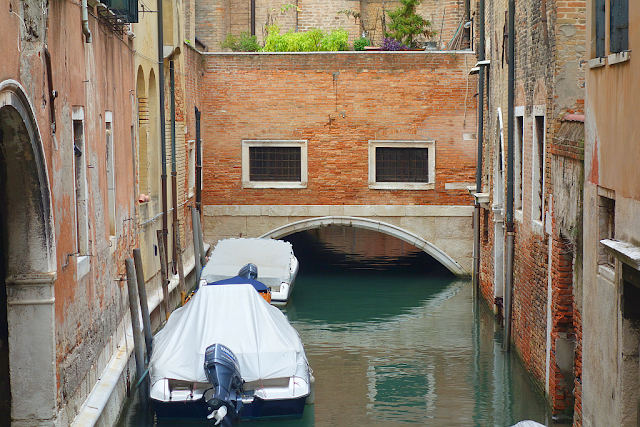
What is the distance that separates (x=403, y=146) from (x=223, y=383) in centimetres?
979

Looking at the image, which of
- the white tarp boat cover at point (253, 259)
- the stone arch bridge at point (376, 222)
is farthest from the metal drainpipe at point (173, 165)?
the stone arch bridge at point (376, 222)

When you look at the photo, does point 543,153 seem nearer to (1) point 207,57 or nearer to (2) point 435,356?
(2) point 435,356

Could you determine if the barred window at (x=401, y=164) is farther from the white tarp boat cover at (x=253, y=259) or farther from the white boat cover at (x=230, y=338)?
the white boat cover at (x=230, y=338)

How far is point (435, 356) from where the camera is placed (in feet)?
38.2

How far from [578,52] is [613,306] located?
3.46 meters

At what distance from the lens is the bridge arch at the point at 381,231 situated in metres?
16.9

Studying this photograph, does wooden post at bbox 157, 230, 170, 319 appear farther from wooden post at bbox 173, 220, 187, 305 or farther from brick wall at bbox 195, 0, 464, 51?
brick wall at bbox 195, 0, 464, 51

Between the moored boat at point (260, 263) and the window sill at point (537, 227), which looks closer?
the window sill at point (537, 227)

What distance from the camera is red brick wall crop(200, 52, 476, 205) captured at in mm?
16703

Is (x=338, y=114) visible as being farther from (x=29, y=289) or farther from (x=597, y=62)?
(x=29, y=289)

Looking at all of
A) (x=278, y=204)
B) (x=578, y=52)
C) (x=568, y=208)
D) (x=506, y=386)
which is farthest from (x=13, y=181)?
(x=278, y=204)

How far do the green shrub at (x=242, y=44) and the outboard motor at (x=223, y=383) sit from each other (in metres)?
13.4

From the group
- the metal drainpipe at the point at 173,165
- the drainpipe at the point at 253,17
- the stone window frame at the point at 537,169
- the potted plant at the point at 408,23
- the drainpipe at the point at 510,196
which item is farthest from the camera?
the drainpipe at the point at 253,17

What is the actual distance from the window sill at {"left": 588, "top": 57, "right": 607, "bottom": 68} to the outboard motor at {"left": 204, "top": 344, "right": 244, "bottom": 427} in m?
4.11
